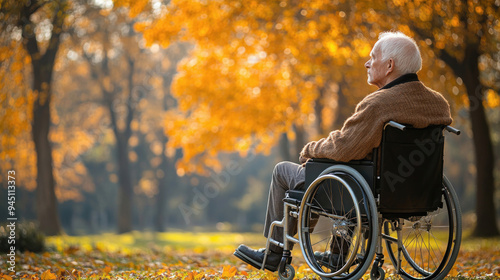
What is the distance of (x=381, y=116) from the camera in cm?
291

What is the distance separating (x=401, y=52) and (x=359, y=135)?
1.77 ft

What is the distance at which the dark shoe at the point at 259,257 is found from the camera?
3523 millimetres

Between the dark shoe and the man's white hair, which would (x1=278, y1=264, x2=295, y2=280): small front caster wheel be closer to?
the dark shoe

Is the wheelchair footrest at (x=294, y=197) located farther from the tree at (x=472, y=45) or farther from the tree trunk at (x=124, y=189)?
the tree trunk at (x=124, y=189)

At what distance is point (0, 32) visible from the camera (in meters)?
6.49

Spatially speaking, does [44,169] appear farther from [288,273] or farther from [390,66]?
[390,66]

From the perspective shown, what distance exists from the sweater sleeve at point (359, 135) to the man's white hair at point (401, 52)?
30 cm

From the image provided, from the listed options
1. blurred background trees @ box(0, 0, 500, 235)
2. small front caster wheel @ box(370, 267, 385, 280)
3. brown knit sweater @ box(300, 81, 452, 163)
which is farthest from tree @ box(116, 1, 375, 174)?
small front caster wheel @ box(370, 267, 385, 280)

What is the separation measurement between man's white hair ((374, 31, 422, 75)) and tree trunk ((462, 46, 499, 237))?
7.17m

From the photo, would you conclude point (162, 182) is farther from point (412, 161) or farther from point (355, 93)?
point (412, 161)

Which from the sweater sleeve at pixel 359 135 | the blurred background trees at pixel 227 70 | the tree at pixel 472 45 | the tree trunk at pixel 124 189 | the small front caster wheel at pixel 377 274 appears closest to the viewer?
the sweater sleeve at pixel 359 135

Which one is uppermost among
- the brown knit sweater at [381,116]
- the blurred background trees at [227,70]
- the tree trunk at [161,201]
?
the blurred background trees at [227,70]

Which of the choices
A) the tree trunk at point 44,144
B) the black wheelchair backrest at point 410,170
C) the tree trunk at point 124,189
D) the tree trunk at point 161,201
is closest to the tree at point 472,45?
the black wheelchair backrest at point 410,170

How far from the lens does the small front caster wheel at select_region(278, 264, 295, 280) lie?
11.2ft
